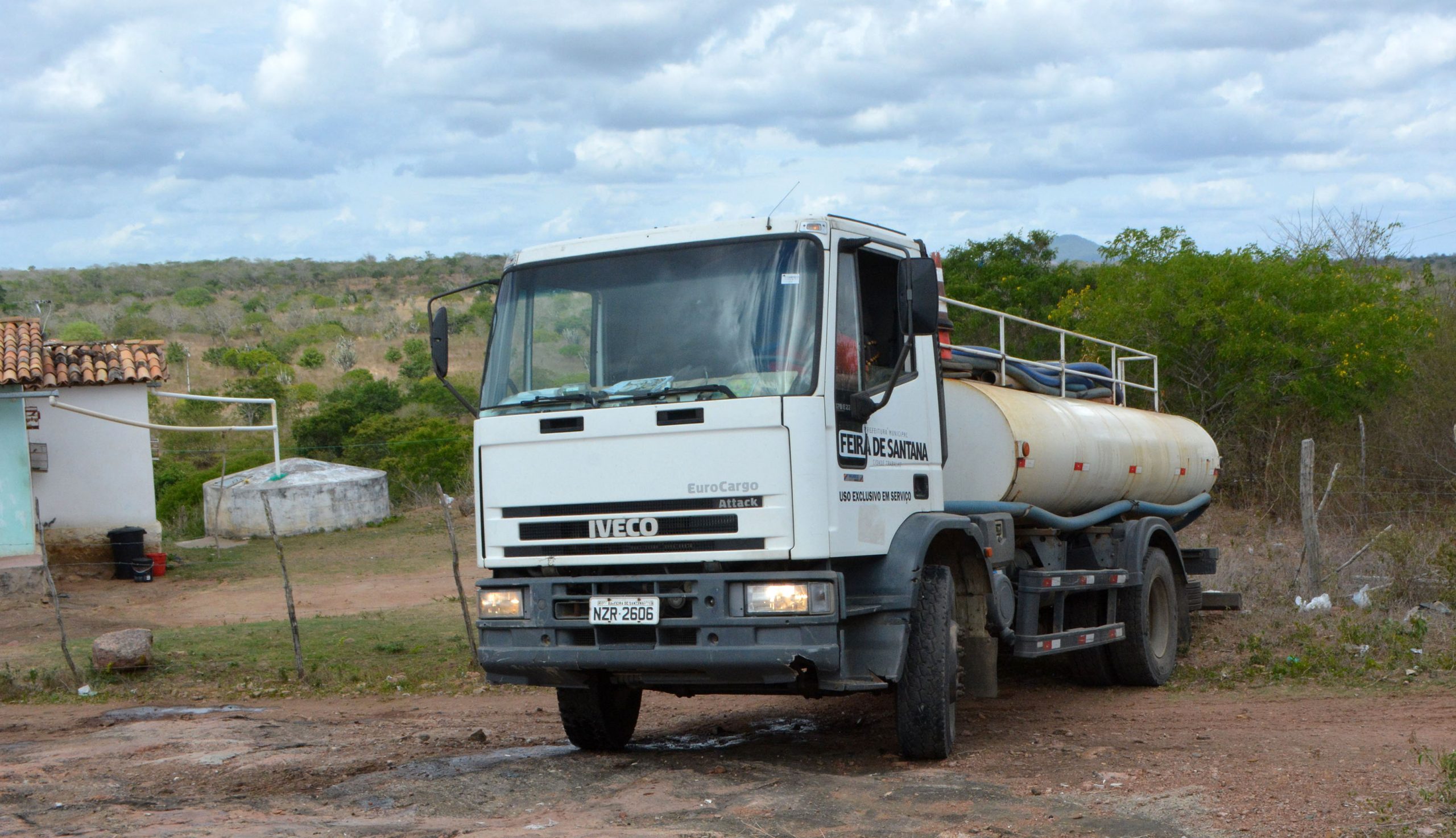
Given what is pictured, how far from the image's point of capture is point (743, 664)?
6930 mm

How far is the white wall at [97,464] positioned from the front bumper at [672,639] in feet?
64.1

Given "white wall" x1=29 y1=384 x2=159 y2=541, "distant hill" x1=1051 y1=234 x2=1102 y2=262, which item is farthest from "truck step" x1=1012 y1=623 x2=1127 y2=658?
"distant hill" x1=1051 y1=234 x2=1102 y2=262

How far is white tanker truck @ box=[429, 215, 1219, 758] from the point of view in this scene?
22.8 feet

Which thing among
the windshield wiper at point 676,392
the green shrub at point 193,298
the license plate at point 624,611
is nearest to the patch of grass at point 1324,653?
the license plate at point 624,611

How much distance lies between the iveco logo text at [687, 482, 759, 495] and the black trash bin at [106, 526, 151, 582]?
61.1 feet

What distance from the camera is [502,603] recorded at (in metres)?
7.48

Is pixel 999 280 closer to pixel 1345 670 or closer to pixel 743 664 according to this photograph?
pixel 1345 670

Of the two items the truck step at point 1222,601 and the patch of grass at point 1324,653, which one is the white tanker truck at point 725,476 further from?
the truck step at point 1222,601

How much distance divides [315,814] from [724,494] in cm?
260

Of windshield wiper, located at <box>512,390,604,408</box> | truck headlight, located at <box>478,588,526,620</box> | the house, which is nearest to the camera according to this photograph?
windshield wiper, located at <box>512,390,604,408</box>

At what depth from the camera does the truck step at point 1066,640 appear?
29.4 ft

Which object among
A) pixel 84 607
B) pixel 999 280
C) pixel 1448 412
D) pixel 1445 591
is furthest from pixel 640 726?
pixel 999 280

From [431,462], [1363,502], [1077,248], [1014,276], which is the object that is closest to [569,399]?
[1363,502]

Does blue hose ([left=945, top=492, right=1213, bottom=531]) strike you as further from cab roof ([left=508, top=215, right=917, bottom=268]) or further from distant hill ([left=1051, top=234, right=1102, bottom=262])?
distant hill ([left=1051, top=234, right=1102, bottom=262])
